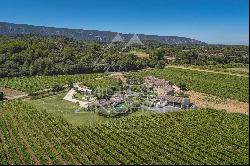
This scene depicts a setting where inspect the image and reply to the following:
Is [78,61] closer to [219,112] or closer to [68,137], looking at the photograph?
[219,112]

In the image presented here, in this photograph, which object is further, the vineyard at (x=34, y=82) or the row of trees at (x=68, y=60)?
the row of trees at (x=68, y=60)

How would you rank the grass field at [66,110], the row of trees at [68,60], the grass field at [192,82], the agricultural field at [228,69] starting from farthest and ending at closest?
the agricultural field at [228,69] < the row of trees at [68,60] < the grass field at [192,82] < the grass field at [66,110]

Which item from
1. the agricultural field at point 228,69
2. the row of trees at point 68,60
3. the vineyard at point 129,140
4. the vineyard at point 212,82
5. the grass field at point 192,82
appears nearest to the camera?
the vineyard at point 129,140

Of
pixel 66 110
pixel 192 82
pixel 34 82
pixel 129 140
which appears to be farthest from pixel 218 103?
pixel 34 82

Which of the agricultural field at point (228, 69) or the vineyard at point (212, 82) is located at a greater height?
the agricultural field at point (228, 69)

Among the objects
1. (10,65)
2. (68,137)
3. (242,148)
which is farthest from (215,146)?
(10,65)

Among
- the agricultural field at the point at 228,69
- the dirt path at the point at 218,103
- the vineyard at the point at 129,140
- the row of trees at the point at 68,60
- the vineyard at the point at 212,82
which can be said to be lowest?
the vineyard at the point at 129,140

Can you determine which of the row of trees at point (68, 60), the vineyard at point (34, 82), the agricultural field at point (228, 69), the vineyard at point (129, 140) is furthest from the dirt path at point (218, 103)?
the row of trees at point (68, 60)

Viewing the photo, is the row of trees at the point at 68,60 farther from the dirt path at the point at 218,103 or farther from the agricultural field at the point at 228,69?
the dirt path at the point at 218,103
